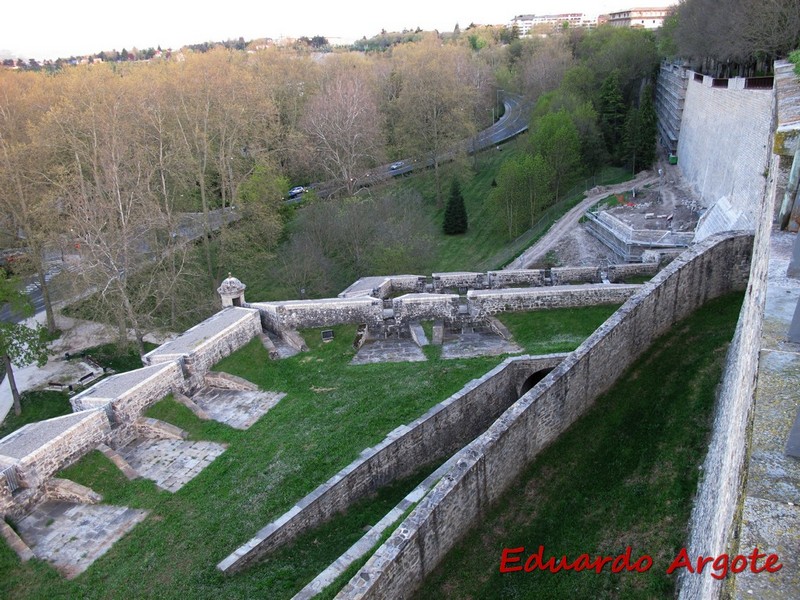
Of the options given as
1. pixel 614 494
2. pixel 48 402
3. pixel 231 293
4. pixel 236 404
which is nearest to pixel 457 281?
pixel 231 293

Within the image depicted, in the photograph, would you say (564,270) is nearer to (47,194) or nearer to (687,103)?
(47,194)

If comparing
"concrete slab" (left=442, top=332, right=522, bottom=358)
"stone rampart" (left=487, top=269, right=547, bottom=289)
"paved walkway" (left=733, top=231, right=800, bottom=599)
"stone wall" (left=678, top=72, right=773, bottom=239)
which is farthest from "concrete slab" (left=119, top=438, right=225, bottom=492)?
"stone wall" (left=678, top=72, right=773, bottom=239)

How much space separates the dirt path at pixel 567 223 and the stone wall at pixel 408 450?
1297cm

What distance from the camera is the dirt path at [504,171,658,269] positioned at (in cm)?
2502

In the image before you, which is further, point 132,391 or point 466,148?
point 466,148

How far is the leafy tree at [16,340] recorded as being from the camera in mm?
16484

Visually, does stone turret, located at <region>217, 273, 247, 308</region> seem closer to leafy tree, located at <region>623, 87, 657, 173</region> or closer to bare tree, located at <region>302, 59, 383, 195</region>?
bare tree, located at <region>302, 59, 383, 195</region>

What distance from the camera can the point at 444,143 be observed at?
36688mm

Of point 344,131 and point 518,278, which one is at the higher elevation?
point 344,131

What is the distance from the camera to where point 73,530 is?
9.29m

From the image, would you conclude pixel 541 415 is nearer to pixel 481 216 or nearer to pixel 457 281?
pixel 457 281

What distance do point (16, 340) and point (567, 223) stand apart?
75.5 feet

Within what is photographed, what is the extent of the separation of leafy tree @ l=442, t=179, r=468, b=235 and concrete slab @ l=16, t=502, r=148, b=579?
26.8 m

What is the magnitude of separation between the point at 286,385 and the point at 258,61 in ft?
113
